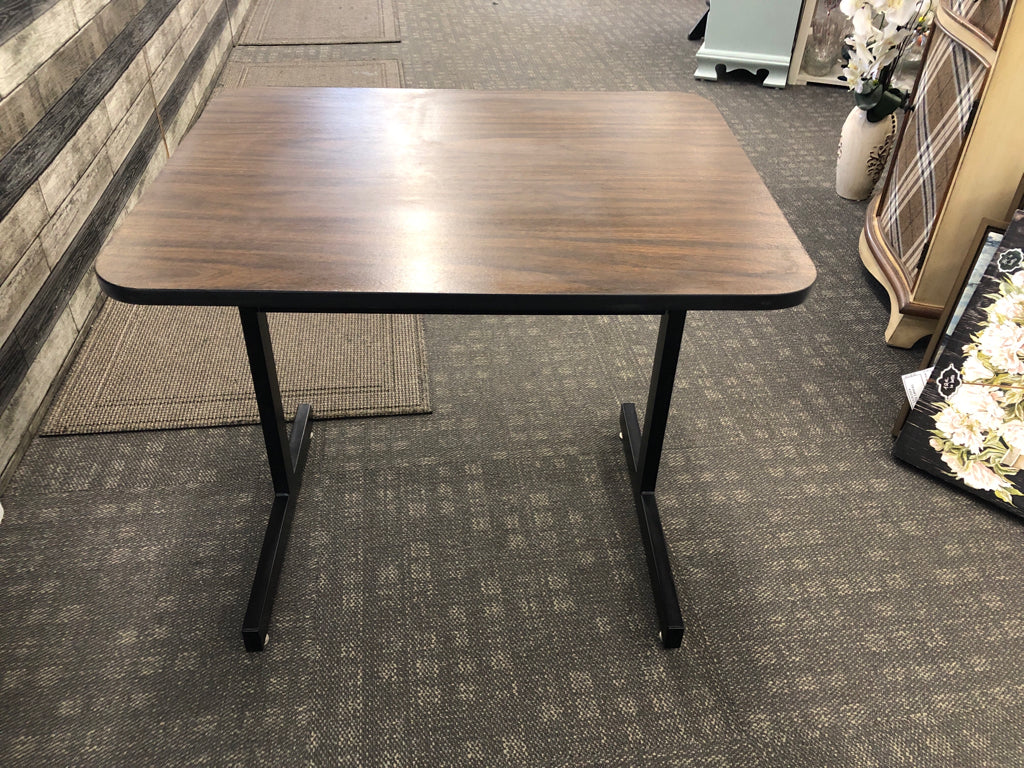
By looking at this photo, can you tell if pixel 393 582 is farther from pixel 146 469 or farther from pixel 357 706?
pixel 146 469

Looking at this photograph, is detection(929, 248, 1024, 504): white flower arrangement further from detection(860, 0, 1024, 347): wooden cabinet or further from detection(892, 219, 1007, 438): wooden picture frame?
detection(860, 0, 1024, 347): wooden cabinet

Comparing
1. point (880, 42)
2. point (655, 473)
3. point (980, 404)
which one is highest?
point (880, 42)

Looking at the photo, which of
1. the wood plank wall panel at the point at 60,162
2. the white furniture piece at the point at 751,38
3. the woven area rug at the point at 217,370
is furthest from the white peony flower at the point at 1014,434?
the white furniture piece at the point at 751,38

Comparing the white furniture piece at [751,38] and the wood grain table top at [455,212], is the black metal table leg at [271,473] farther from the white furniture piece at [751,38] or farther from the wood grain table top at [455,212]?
the white furniture piece at [751,38]

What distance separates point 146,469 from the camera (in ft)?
5.84

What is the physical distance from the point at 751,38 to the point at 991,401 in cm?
Answer: 278

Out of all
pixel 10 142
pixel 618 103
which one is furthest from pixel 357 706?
pixel 10 142

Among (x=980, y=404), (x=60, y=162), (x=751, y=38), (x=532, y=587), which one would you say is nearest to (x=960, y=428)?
(x=980, y=404)

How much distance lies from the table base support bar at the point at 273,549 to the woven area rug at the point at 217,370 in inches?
5.5

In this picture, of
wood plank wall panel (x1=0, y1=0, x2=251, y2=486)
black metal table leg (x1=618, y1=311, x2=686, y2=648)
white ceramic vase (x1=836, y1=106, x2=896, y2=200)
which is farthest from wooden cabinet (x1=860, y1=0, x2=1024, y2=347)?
wood plank wall panel (x1=0, y1=0, x2=251, y2=486)

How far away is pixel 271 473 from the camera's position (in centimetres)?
171

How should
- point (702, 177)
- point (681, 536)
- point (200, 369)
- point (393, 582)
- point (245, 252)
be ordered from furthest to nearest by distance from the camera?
point (200, 369) → point (681, 536) → point (393, 582) → point (702, 177) → point (245, 252)

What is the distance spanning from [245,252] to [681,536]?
1037 millimetres

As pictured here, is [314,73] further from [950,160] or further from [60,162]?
[950,160]
